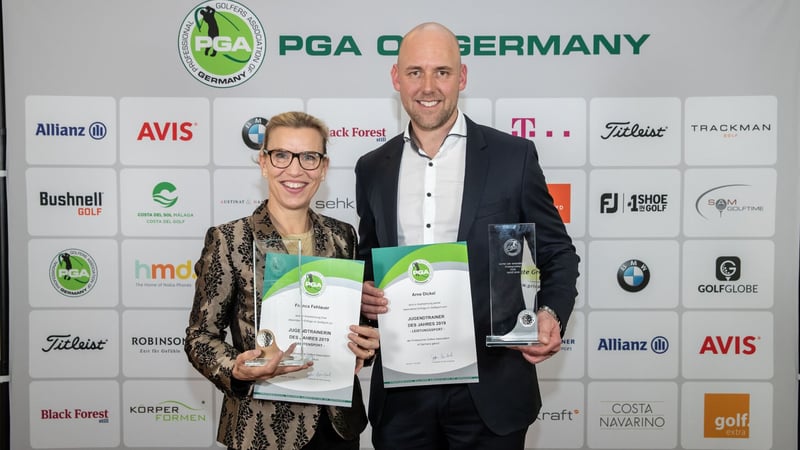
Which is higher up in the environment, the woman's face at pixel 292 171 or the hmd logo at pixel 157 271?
the woman's face at pixel 292 171

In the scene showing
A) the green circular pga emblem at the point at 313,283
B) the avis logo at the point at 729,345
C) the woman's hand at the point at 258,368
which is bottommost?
the avis logo at the point at 729,345

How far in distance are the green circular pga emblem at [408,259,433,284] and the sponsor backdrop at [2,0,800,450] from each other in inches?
55.5

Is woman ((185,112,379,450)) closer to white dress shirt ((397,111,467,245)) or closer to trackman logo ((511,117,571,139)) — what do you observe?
white dress shirt ((397,111,467,245))

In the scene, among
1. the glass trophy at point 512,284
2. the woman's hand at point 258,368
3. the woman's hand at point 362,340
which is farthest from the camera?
the glass trophy at point 512,284

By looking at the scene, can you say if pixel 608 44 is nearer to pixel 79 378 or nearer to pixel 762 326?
pixel 762 326

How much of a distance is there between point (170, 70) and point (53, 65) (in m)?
0.59

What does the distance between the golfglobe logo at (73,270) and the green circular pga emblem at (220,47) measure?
1085 millimetres

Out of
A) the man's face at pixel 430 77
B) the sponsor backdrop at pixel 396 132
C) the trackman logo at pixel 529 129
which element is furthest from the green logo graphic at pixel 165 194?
→ the trackman logo at pixel 529 129

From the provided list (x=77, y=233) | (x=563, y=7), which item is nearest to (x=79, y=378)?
(x=77, y=233)

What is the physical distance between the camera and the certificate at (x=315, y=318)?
1.68 m

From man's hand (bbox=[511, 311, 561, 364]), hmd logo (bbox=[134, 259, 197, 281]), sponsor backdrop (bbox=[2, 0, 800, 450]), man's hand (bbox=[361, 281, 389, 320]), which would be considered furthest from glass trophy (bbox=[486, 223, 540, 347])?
hmd logo (bbox=[134, 259, 197, 281])

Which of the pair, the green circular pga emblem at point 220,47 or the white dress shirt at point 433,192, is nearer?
the white dress shirt at point 433,192

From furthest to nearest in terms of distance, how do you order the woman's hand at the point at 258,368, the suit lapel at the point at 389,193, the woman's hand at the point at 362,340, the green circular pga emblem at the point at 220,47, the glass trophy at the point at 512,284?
the green circular pga emblem at the point at 220,47 → the suit lapel at the point at 389,193 → the glass trophy at the point at 512,284 → the woman's hand at the point at 362,340 → the woman's hand at the point at 258,368

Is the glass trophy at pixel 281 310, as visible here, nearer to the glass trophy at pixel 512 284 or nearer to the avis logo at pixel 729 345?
the glass trophy at pixel 512 284
